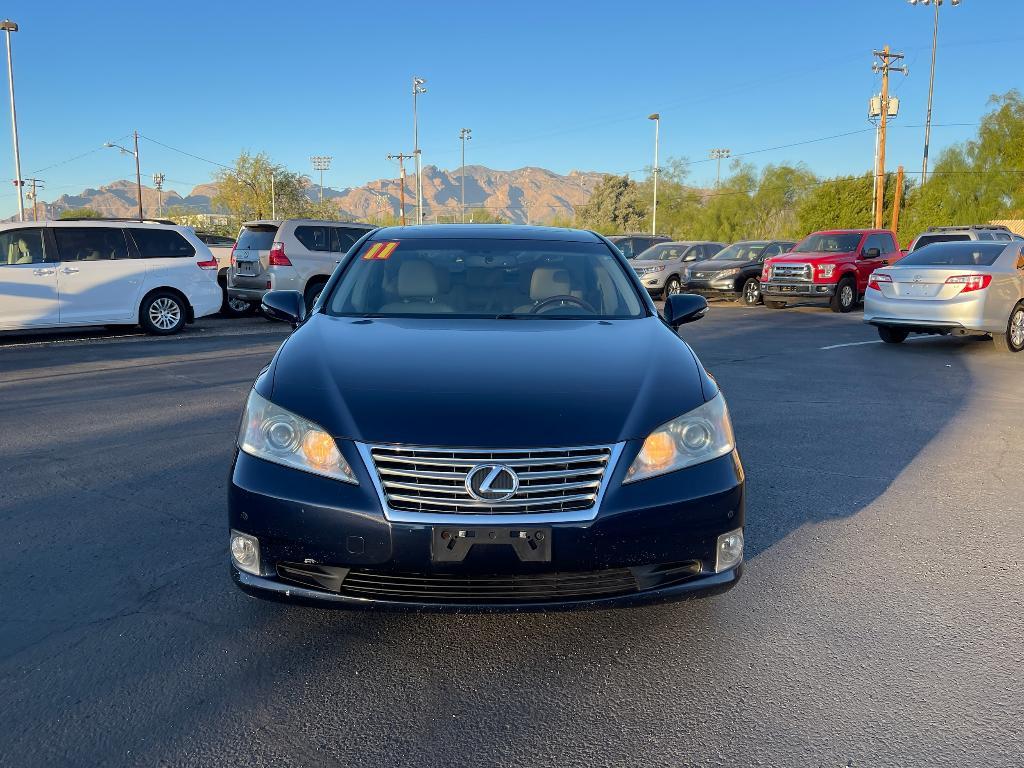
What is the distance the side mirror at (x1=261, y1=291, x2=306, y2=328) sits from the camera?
14.8ft

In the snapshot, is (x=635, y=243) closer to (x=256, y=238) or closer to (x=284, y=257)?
(x=256, y=238)

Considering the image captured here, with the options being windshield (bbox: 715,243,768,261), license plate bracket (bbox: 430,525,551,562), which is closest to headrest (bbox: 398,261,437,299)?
license plate bracket (bbox: 430,525,551,562)

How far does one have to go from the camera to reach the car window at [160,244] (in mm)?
13062

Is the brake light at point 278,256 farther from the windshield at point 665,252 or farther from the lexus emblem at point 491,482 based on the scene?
the lexus emblem at point 491,482

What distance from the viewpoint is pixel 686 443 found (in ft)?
9.78

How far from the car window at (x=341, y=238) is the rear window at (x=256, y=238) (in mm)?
1058

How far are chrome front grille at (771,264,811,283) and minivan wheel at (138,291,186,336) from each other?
12679 millimetres

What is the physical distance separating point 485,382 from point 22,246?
37.2 feet

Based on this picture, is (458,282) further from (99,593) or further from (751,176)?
(751,176)

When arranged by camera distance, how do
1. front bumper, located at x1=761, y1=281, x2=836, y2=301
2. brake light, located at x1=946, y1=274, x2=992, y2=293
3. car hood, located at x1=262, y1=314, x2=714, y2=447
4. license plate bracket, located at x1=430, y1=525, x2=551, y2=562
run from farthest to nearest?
front bumper, located at x1=761, y1=281, x2=836, y2=301, brake light, located at x1=946, y1=274, x2=992, y2=293, car hood, located at x1=262, y1=314, x2=714, y2=447, license plate bracket, located at x1=430, y1=525, x2=551, y2=562

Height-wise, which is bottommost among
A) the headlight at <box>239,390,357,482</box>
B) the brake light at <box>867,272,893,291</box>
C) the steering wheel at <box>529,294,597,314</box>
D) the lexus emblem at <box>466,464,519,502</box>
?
the lexus emblem at <box>466,464,519,502</box>

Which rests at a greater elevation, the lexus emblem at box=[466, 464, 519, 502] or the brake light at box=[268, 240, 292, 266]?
the brake light at box=[268, 240, 292, 266]

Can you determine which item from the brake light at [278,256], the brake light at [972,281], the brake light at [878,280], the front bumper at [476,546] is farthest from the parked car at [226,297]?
the front bumper at [476,546]

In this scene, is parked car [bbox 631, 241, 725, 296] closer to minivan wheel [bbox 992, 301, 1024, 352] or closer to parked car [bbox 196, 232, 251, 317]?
parked car [bbox 196, 232, 251, 317]
